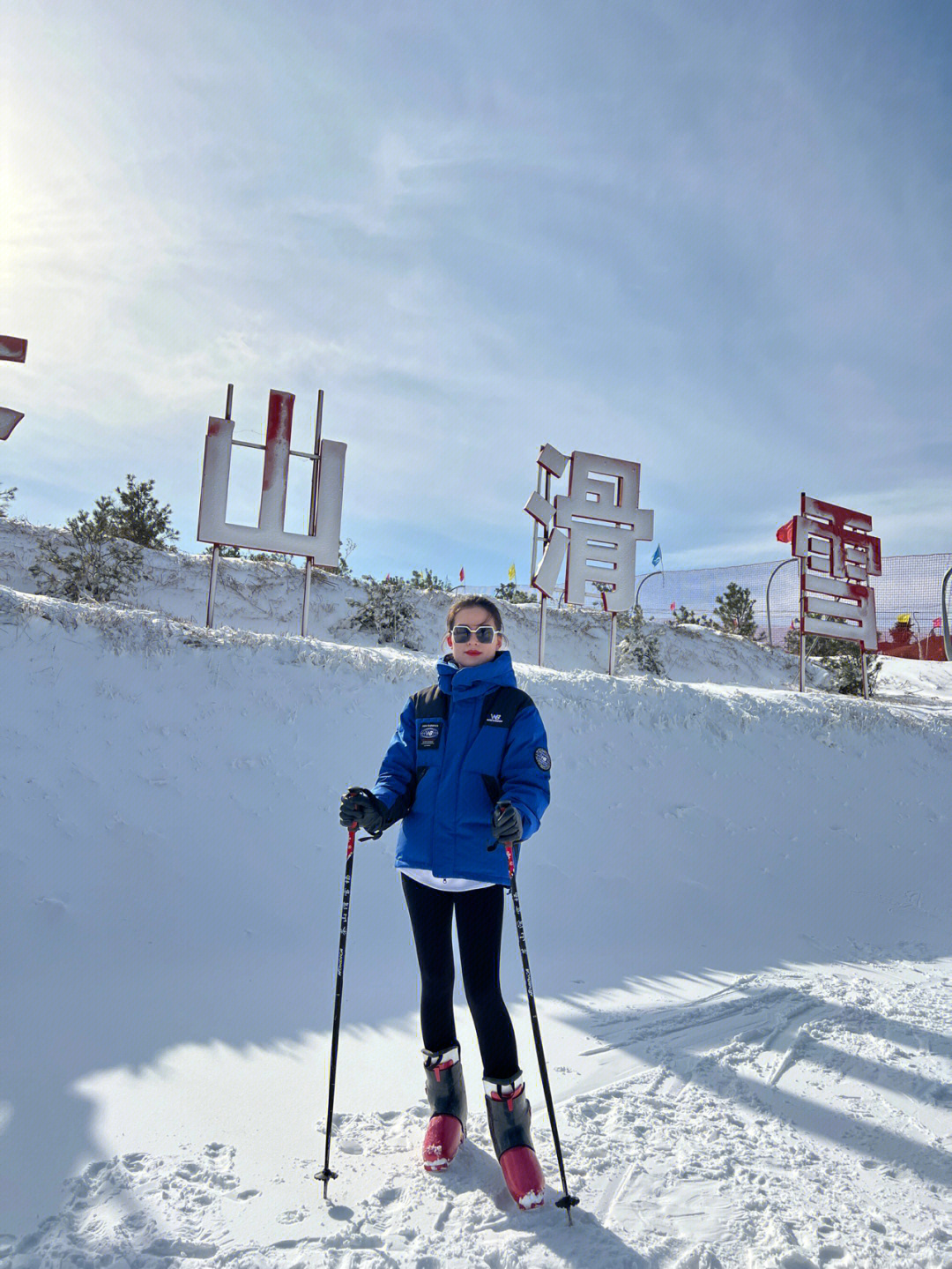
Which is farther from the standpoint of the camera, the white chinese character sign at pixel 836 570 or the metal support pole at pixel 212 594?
the white chinese character sign at pixel 836 570

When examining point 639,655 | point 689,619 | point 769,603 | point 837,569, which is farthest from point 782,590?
point 837,569

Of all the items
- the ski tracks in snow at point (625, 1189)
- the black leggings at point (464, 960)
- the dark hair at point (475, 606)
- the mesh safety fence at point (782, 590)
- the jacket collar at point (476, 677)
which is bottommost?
the ski tracks in snow at point (625, 1189)

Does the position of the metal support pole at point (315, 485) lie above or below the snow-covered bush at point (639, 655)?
above

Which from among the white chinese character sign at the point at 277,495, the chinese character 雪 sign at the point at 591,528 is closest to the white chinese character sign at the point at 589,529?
the chinese character 雪 sign at the point at 591,528

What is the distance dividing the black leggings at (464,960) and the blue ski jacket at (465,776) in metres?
0.13

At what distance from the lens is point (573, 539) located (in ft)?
37.3

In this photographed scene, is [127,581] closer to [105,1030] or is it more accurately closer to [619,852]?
[619,852]

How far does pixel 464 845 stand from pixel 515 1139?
1.03m

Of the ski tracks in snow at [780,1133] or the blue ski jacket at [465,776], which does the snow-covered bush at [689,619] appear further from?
the blue ski jacket at [465,776]

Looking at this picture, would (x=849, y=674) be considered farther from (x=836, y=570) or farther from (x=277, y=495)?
(x=277, y=495)

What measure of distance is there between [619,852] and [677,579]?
74.0 ft

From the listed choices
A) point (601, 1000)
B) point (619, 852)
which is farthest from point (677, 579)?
point (601, 1000)

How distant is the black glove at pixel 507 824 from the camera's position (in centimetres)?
286

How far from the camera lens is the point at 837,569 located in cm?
1336
